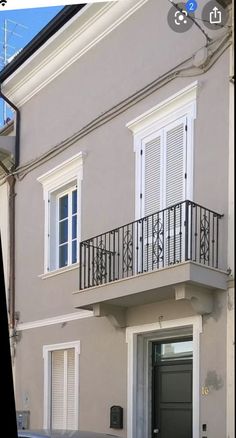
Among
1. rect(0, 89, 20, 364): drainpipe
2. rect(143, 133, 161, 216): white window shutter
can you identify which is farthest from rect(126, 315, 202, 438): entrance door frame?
rect(0, 89, 20, 364): drainpipe

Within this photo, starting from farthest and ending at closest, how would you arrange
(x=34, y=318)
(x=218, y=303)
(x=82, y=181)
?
(x=34, y=318)
(x=82, y=181)
(x=218, y=303)

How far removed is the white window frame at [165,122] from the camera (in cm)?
976

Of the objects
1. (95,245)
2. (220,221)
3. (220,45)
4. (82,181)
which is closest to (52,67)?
(82,181)

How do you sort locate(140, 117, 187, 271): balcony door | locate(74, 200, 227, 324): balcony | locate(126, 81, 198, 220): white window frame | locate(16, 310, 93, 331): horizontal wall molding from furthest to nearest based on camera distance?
locate(16, 310, 93, 331): horizontal wall molding, locate(126, 81, 198, 220): white window frame, locate(140, 117, 187, 271): balcony door, locate(74, 200, 227, 324): balcony

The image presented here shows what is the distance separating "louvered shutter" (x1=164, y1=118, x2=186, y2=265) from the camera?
948 cm

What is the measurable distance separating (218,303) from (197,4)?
4516 millimetres

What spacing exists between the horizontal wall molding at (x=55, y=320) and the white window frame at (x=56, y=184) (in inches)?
38.2

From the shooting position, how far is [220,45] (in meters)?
9.29

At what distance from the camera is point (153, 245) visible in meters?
9.83

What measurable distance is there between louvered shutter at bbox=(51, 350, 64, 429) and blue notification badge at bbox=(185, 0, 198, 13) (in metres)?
6.78

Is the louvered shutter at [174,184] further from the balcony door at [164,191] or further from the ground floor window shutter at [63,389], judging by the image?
the ground floor window shutter at [63,389]

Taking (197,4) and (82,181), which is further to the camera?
(82,181)

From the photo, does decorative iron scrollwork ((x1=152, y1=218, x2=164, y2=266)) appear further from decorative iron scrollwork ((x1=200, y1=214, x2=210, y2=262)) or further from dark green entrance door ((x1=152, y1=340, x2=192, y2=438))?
dark green entrance door ((x1=152, y1=340, x2=192, y2=438))

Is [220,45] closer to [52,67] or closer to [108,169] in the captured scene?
[108,169]
